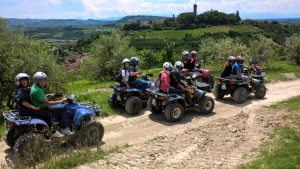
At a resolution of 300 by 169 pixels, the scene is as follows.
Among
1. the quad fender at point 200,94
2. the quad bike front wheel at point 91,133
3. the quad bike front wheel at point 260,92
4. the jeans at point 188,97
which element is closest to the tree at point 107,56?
the quad bike front wheel at point 260,92

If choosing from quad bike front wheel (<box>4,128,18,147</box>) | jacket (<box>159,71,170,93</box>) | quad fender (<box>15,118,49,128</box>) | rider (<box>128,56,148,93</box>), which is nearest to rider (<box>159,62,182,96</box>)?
jacket (<box>159,71,170,93</box>)

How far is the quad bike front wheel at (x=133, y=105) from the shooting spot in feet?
33.6

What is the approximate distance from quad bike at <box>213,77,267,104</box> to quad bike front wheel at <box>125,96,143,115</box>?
13.2 ft

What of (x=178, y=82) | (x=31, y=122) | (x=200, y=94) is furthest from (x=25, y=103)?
(x=200, y=94)

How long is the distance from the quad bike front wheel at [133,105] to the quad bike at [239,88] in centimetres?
403

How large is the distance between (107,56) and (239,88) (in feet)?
51.4

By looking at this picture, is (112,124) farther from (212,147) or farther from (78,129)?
(212,147)

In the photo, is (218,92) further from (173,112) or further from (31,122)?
(31,122)

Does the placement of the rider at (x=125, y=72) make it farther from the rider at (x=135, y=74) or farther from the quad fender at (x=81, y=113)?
the quad fender at (x=81, y=113)

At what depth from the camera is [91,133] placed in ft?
25.0

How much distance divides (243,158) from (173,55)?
35139 millimetres

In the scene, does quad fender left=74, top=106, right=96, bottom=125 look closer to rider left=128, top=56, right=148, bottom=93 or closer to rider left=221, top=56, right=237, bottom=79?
rider left=128, top=56, right=148, bottom=93

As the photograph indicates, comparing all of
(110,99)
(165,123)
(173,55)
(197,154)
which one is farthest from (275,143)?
(173,55)

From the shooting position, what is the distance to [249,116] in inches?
388
